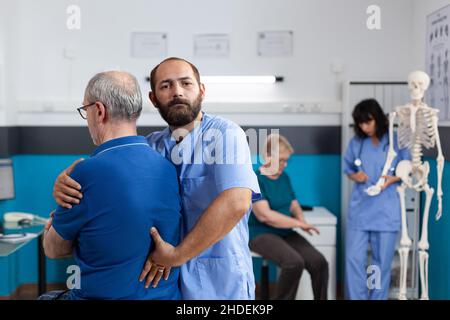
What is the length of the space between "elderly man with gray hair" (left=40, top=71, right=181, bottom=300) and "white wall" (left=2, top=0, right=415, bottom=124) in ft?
6.38

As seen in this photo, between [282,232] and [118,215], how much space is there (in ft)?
5.14

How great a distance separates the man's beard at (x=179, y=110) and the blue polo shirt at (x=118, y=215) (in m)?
0.06

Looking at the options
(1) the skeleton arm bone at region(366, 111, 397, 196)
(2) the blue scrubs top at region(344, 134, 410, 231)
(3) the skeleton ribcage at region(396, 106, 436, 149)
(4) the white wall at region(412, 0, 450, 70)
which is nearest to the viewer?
(3) the skeleton ribcage at region(396, 106, 436, 149)

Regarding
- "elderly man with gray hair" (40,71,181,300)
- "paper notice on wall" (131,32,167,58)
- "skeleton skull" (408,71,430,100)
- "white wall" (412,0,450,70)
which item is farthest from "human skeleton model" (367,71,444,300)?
"elderly man with gray hair" (40,71,181,300)

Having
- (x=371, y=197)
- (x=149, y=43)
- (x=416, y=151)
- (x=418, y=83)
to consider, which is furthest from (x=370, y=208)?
(x=149, y=43)

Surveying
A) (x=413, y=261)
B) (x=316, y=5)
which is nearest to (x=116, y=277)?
(x=413, y=261)

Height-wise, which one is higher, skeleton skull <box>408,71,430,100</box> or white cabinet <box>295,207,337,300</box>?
skeleton skull <box>408,71,430,100</box>

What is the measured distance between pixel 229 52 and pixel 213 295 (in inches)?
80.2

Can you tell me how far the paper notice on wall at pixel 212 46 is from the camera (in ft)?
9.84

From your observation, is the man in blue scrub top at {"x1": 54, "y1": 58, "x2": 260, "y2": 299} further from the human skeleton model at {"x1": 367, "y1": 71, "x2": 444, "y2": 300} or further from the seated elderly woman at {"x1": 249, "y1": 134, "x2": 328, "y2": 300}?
the human skeleton model at {"x1": 367, "y1": 71, "x2": 444, "y2": 300}

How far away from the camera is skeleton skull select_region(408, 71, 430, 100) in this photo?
7.64 feet
